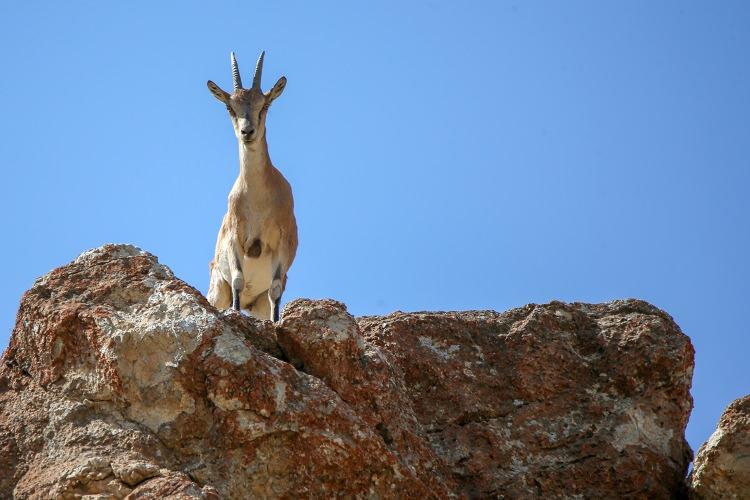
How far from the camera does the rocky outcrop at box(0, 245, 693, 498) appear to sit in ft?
17.8

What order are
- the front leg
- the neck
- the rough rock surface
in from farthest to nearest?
the neck → the front leg → the rough rock surface

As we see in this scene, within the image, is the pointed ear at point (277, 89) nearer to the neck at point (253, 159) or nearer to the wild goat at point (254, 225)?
the wild goat at point (254, 225)

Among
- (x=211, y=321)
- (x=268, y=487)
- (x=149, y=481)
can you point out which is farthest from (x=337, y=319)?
(x=149, y=481)

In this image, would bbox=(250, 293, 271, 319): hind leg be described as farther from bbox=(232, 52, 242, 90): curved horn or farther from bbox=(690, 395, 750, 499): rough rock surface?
bbox=(690, 395, 750, 499): rough rock surface

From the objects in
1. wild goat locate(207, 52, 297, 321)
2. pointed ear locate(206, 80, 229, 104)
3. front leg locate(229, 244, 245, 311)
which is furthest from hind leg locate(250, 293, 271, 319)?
pointed ear locate(206, 80, 229, 104)

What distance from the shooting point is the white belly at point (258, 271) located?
1216 cm

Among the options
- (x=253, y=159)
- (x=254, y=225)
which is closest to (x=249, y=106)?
(x=253, y=159)

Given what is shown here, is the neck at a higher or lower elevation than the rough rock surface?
higher

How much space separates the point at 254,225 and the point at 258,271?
0.51 metres

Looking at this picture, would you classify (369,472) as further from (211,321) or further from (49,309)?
(49,309)

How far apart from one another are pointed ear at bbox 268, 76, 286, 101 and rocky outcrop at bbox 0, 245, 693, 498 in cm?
630

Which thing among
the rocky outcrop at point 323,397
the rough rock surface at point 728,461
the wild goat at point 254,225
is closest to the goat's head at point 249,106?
the wild goat at point 254,225

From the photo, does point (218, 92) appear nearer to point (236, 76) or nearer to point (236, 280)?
point (236, 76)

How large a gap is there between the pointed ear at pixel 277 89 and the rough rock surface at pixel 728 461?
8070mm
